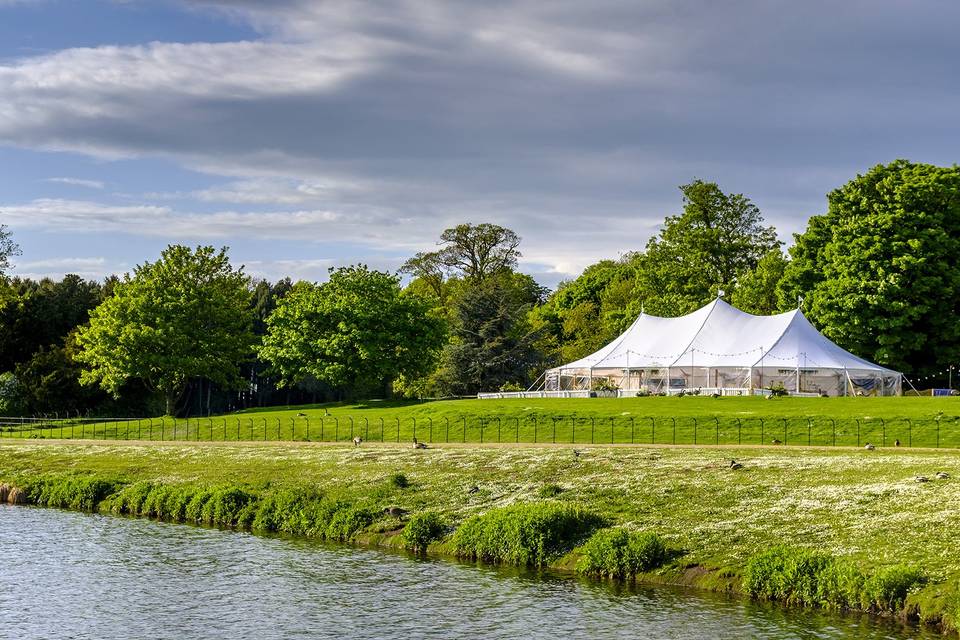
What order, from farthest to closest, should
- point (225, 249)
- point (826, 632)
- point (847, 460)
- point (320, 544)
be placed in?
point (225, 249)
point (847, 460)
point (320, 544)
point (826, 632)

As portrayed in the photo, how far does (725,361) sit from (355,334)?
1124 inches

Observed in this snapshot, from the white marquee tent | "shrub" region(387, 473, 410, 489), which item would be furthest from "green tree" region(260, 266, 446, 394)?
"shrub" region(387, 473, 410, 489)

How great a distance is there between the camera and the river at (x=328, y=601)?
25297mm

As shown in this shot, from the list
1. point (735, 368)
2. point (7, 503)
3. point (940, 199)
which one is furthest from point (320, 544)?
point (940, 199)

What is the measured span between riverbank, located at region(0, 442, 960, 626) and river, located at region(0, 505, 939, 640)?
234cm

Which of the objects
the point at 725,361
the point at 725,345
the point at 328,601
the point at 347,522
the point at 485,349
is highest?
the point at 485,349

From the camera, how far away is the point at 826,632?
25000 mm

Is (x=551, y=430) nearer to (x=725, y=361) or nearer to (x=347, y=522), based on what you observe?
(x=725, y=361)

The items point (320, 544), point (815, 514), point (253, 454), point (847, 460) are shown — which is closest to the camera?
point (815, 514)

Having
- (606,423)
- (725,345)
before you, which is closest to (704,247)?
(725,345)

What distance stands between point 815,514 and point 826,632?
910 centimetres

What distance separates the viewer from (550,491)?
39.5 meters

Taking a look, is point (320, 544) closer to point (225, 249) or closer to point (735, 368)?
point (735, 368)

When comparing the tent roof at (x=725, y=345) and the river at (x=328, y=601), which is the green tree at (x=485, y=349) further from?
the river at (x=328, y=601)
